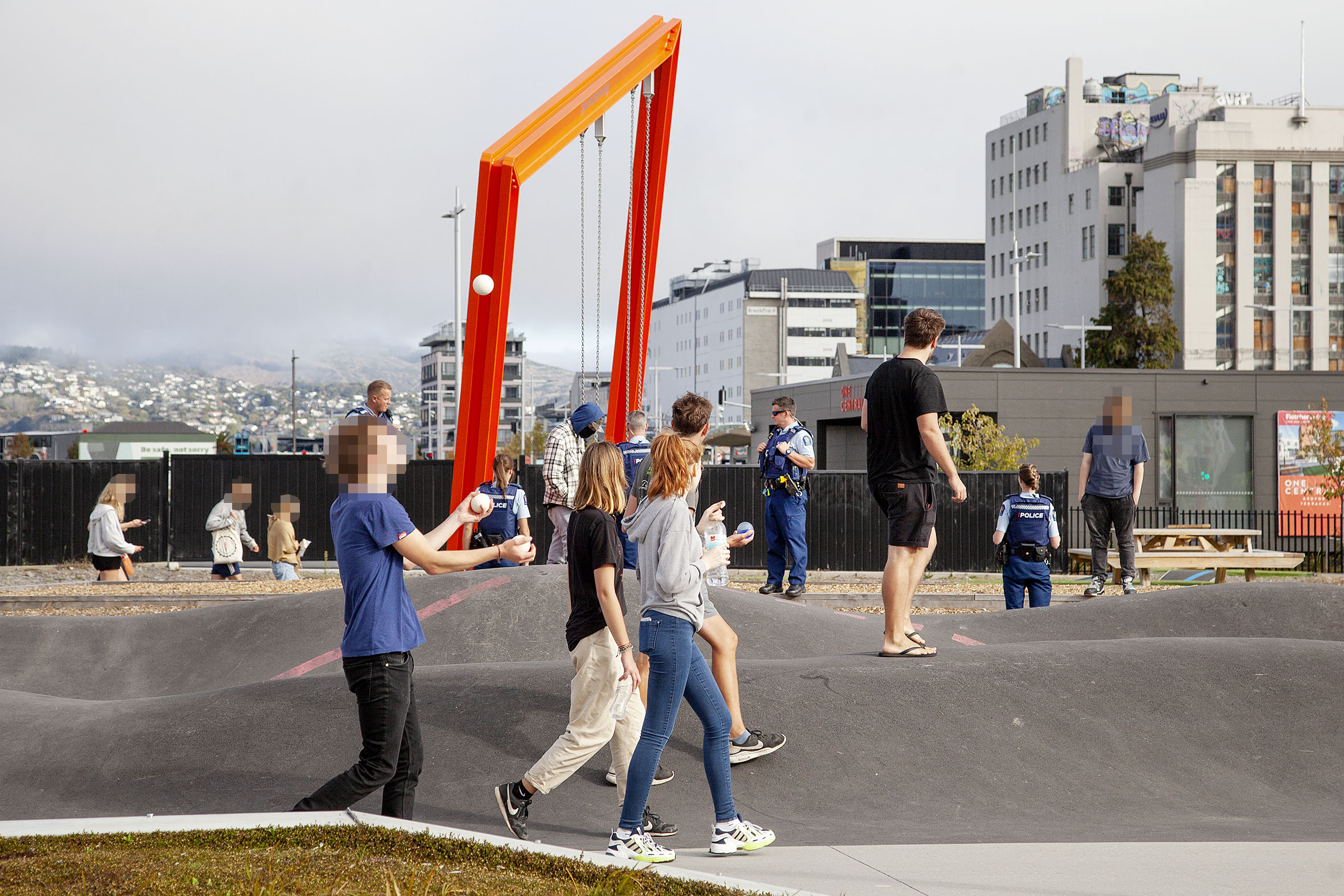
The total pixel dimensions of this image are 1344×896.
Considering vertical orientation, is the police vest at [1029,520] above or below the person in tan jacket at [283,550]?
above

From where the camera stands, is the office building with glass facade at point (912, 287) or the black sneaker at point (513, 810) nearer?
the black sneaker at point (513, 810)

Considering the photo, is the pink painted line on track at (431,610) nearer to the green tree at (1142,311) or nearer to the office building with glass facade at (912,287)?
the green tree at (1142,311)

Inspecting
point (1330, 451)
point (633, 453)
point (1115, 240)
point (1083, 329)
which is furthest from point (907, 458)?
point (1115, 240)

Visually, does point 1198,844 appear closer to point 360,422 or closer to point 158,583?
point 360,422

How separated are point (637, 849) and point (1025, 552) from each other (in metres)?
7.45

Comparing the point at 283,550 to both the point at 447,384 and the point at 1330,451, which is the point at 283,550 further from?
the point at 447,384

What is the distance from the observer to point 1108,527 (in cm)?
1223

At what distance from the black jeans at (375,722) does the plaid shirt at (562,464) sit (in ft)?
17.5

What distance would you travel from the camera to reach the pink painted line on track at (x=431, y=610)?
9492 mm

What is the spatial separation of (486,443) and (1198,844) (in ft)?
31.8

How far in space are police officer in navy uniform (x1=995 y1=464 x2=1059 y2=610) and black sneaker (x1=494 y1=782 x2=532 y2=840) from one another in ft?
21.4

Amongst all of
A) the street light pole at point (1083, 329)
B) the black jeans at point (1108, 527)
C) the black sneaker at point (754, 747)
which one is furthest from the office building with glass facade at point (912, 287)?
the black sneaker at point (754, 747)

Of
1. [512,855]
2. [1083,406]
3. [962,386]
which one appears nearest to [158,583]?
[512,855]

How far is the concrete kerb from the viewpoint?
4.42 m
